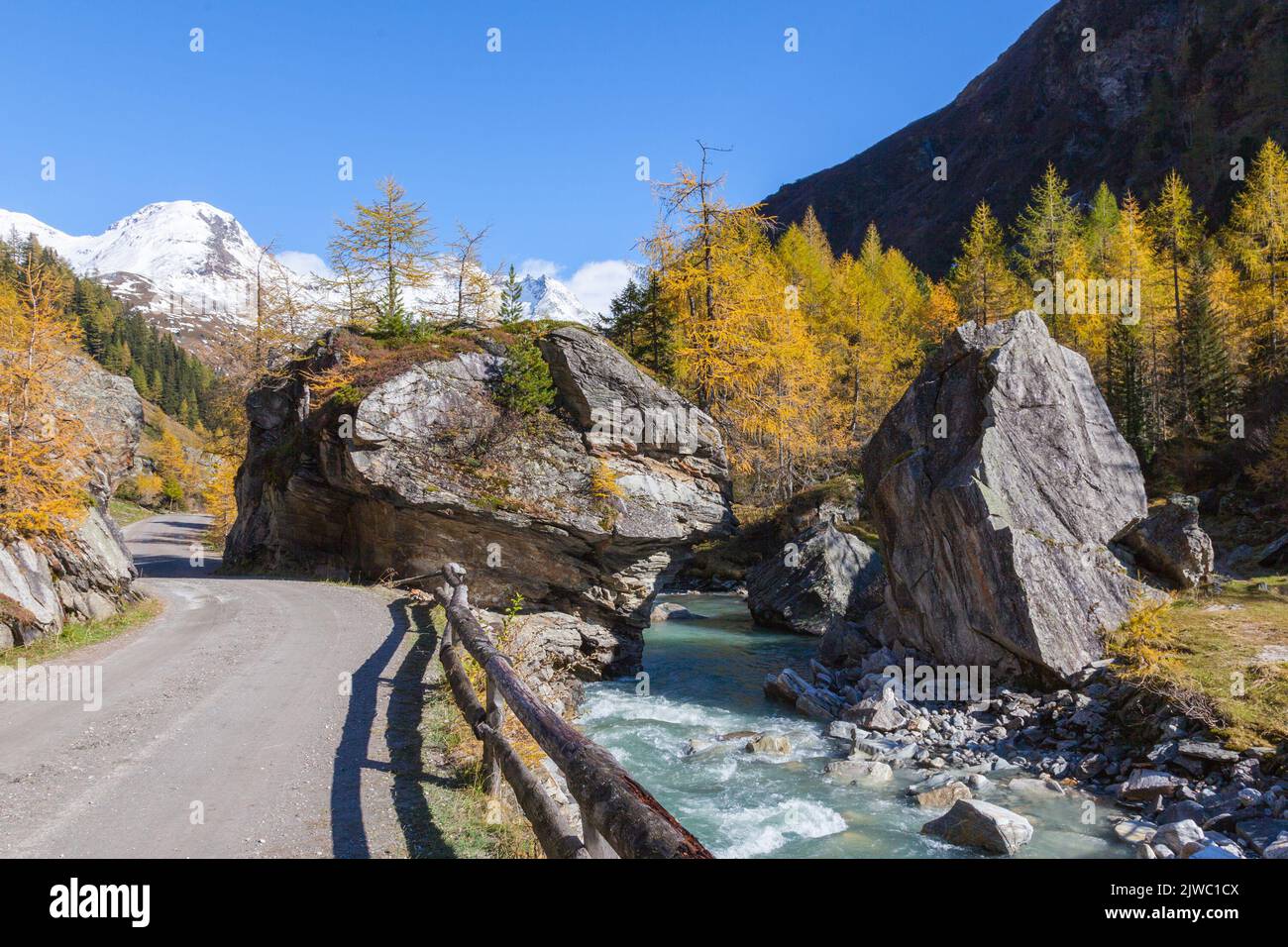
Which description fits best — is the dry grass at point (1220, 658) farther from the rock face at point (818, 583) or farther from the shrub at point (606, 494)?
the shrub at point (606, 494)

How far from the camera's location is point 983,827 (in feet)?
34.2

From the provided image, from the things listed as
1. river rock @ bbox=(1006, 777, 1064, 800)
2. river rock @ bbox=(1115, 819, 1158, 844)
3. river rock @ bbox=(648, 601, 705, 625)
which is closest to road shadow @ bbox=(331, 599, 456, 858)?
river rock @ bbox=(1115, 819, 1158, 844)

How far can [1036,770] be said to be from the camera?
13250mm

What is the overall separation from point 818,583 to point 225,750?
21.9 meters

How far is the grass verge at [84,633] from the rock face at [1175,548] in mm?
23307

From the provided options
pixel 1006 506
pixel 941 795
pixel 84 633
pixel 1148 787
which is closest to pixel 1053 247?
pixel 1006 506

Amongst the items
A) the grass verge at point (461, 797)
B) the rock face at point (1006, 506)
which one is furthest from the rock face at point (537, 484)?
the grass verge at point (461, 797)

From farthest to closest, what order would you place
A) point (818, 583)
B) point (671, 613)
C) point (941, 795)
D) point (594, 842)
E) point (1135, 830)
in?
1. point (671, 613)
2. point (818, 583)
3. point (941, 795)
4. point (1135, 830)
5. point (594, 842)

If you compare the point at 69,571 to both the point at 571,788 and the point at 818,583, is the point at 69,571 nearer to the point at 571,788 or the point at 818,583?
the point at 571,788

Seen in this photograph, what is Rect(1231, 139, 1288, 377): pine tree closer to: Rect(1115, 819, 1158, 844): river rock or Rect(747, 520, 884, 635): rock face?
Rect(747, 520, 884, 635): rock face
